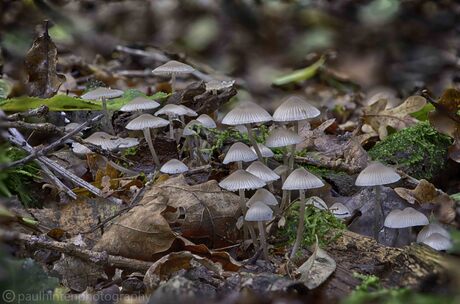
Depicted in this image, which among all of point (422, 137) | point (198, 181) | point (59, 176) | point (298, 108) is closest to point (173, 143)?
point (198, 181)

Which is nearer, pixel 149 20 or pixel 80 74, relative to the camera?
pixel 80 74

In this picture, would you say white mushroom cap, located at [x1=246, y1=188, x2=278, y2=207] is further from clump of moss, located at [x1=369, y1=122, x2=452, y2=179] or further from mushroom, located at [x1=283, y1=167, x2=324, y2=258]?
clump of moss, located at [x1=369, y1=122, x2=452, y2=179]

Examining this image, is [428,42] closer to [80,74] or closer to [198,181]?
[80,74]

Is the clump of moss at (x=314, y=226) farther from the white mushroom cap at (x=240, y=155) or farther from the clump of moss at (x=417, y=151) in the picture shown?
the clump of moss at (x=417, y=151)

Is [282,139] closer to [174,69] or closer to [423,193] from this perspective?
[423,193]

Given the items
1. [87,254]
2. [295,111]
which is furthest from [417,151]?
[87,254]
